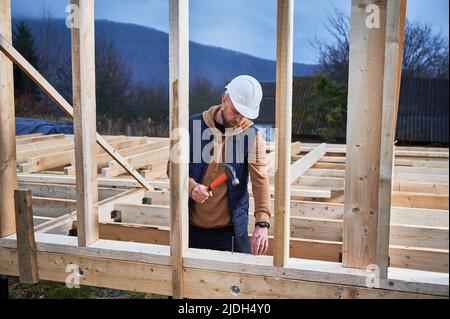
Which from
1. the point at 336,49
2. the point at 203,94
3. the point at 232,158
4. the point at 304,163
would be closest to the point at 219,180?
the point at 232,158

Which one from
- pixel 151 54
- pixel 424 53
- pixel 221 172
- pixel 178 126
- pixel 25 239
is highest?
pixel 151 54

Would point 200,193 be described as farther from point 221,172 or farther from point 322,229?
point 322,229

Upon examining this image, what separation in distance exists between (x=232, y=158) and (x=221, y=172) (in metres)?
0.12

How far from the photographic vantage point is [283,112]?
7.68ft

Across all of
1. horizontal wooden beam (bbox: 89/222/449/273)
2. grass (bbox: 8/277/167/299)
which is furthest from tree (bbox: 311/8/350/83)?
horizontal wooden beam (bbox: 89/222/449/273)

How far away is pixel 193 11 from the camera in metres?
20.7

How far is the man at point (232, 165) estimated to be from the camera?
2.84 m

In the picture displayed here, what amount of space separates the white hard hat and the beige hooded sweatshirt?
12cm

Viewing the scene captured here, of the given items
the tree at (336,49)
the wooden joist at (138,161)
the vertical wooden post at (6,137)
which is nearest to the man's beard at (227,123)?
the vertical wooden post at (6,137)

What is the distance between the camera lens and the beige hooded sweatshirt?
9.53 feet

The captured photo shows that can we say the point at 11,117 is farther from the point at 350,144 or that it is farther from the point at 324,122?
the point at 324,122

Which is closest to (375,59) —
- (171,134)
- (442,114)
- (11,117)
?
(171,134)

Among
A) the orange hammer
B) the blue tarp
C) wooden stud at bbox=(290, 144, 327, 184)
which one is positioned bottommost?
wooden stud at bbox=(290, 144, 327, 184)

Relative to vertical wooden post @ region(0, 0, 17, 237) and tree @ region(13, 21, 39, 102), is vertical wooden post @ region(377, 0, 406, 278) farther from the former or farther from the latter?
tree @ region(13, 21, 39, 102)
